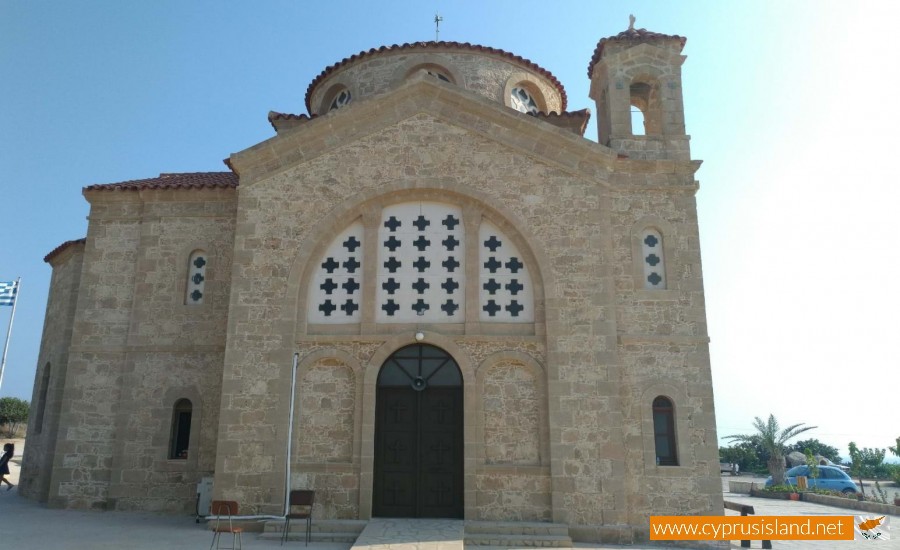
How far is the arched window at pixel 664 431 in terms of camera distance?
40.2ft

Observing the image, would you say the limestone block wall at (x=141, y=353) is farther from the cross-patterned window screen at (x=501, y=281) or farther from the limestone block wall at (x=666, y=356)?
the limestone block wall at (x=666, y=356)

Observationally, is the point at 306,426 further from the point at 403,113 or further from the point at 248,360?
the point at 403,113

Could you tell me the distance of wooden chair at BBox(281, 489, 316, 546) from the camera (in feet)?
36.2

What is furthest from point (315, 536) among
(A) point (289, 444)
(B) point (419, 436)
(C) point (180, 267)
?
(C) point (180, 267)

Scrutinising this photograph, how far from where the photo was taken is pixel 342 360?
12.6m

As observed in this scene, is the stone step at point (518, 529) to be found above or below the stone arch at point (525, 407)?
below

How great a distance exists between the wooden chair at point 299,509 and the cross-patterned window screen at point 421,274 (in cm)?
327

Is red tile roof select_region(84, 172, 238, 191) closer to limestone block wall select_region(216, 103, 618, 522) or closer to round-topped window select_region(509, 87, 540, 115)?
limestone block wall select_region(216, 103, 618, 522)

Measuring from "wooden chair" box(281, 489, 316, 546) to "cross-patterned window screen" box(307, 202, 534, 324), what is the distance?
327cm

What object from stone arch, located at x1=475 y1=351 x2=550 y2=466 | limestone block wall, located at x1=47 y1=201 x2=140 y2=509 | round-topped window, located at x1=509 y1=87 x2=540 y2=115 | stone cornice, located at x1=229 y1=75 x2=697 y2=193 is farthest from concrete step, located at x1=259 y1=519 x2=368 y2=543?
round-topped window, located at x1=509 y1=87 x2=540 y2=115

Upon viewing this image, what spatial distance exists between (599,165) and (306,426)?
7.71 meters

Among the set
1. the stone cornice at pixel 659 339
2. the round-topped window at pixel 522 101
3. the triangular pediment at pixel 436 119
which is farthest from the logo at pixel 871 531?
the round-topped window at pixel 522 101

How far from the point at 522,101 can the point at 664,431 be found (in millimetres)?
9578

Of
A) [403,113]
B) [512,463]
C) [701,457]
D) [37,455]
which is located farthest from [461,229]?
[37,455]
